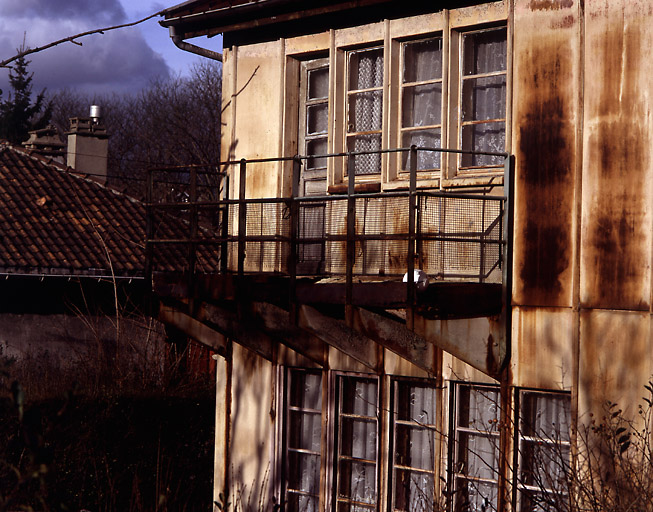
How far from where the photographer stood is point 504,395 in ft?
26.2

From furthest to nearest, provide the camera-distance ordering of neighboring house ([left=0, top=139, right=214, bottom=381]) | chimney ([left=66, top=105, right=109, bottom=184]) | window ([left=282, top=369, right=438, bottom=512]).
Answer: chimney ([left=66, top=105, right=109, bottom=184]), neighboring house ([left=0, top=139, right=214, bottom=381]), window ([left=282, top=369, right=438, bottom=512])

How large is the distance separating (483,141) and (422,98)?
0.84 metres

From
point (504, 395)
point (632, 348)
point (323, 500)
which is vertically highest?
point (632, 348)

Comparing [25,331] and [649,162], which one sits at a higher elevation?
[649,162]

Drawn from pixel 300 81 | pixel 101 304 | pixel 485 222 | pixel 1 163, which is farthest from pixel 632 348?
pixel 1 163

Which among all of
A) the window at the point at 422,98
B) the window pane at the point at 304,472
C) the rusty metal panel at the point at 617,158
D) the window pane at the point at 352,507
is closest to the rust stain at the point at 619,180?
the rusty metal panel at the point at 617,158

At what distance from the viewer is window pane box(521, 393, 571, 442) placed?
779cm

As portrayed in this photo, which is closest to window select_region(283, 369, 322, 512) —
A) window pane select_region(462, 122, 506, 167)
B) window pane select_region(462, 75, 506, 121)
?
window pane select_region(462, 122, 506, 167)

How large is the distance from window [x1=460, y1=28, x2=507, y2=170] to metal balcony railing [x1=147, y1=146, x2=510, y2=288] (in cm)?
29

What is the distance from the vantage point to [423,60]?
350 inches

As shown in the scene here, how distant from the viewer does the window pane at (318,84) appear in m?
9.60

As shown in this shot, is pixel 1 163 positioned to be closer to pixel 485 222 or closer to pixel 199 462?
pixel 199 462

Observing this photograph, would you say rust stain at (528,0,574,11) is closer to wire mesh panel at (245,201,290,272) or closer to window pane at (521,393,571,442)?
wire mesh panel at (245,201,290,272)

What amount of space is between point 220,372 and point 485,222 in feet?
12.8
